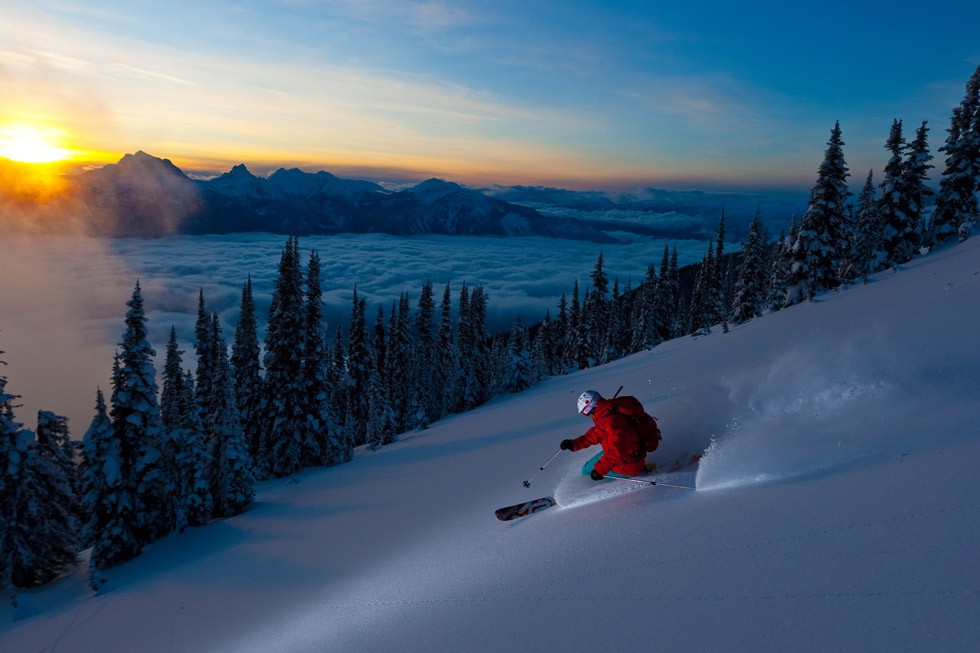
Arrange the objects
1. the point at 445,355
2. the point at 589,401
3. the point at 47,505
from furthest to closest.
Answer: the point at 445,355 → the point at 47,505 → the point at 589,401

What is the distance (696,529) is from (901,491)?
1.61m

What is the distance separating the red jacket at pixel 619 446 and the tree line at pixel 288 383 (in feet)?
Result: 68.9

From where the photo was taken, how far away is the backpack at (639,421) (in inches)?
270

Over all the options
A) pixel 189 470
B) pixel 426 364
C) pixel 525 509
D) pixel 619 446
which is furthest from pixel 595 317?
pixel 619 446

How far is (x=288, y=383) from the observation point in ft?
114

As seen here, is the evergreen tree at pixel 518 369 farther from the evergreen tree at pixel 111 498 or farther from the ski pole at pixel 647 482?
the ski pole at pixel 647 482

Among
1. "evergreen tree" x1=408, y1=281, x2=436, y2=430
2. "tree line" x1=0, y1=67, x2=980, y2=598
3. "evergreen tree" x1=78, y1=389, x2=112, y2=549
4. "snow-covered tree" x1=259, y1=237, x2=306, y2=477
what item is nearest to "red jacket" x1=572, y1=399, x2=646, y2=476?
"tree line" x1=0, y1=67, x2=980, y2=598

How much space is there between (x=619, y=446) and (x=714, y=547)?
8.15ft

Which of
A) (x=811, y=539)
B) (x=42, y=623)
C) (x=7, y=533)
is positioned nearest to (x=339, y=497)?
(x=42, y=623)

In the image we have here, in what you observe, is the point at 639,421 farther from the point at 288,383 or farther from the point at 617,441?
the point at 288,383

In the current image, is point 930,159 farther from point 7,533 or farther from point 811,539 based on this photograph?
point 7,533

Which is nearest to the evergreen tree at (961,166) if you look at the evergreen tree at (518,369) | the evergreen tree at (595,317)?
the evergreen tree at (518,369)

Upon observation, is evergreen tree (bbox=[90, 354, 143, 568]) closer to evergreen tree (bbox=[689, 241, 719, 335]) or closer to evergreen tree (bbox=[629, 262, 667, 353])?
evergreen tree (bbox=[689, 241, 719, 335])

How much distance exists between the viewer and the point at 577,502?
21.7 ft
